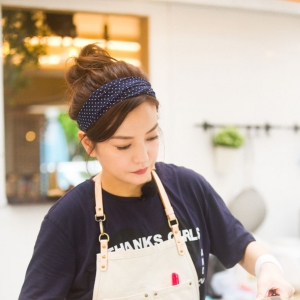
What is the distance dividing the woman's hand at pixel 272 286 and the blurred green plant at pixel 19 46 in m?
1.98

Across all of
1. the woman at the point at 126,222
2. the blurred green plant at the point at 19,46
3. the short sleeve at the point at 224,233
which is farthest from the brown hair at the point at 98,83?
the blurred green plant at the point at 19,46

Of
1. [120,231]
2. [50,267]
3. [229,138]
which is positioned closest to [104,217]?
[120,231]

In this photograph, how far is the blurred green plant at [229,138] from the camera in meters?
2.63

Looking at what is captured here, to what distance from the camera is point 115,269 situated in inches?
41.1

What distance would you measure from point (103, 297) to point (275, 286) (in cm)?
41

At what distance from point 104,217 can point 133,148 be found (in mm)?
191

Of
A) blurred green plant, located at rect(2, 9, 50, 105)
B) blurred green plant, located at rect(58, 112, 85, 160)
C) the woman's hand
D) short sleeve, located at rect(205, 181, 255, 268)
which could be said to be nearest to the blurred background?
blurred green plant, located at rect(2, 9, 50, 105)

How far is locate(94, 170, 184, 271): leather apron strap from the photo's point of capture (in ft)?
3.35

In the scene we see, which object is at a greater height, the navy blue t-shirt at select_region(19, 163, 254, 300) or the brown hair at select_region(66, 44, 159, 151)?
the brown hair at select_region(66, 44, 159, 151)

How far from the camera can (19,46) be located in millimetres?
2518

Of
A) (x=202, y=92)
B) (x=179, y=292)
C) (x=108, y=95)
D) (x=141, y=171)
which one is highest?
(x=202, y=92)

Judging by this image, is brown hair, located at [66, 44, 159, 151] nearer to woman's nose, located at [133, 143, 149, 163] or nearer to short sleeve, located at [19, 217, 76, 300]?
woman's nose, located at [133, 143, 149, 163]

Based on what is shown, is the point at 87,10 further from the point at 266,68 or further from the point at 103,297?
the point at 103,297

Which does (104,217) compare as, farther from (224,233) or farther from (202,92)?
(202,92)
